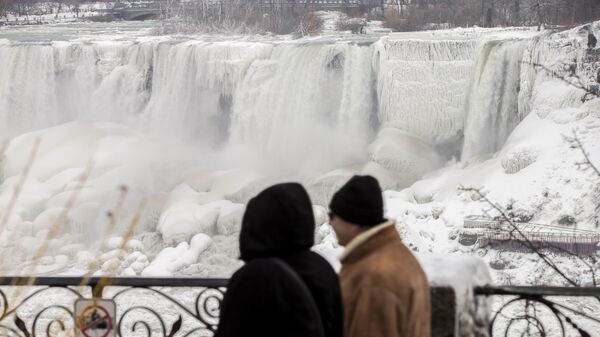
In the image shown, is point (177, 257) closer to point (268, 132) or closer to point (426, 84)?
point (268, 132)

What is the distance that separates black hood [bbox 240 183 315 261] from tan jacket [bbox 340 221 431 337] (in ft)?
1.24

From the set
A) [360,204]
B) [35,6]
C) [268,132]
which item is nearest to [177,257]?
[268,132]

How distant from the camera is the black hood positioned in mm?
2328

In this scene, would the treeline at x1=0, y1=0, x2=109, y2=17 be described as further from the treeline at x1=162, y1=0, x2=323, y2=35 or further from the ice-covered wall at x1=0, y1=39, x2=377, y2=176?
the ice-covered wall at x1=0, y1=39, x2=377, y2=176

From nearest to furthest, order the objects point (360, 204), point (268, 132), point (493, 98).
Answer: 1. point (360, 204)
2. point (493, 98)
3. point (268, 132)

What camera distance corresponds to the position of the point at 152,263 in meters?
16.2

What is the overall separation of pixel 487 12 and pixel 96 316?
3037cm

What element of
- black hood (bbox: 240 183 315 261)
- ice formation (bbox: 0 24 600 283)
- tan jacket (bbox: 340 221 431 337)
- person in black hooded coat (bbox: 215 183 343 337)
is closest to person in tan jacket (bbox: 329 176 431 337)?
tan jacket (bbox: 340 221 431 337)

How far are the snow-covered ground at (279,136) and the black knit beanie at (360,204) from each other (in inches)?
442

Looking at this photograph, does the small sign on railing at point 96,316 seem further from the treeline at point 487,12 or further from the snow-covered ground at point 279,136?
the treeline at point 487,12

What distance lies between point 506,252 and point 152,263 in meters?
6.50

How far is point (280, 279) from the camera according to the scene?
2.23m

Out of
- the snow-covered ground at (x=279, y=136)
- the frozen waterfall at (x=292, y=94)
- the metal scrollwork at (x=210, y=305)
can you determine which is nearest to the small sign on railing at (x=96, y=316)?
the metal scrollwork at (x=210, y=305)

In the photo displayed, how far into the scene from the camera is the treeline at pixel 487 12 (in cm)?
2820
